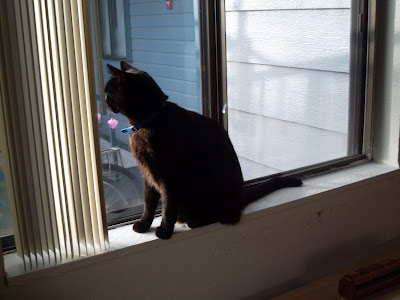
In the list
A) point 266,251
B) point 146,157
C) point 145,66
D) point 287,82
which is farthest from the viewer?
point 287,82

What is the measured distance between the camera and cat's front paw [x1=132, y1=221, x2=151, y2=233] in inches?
44.4

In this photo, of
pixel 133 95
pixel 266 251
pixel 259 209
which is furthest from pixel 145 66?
pixel 266 251

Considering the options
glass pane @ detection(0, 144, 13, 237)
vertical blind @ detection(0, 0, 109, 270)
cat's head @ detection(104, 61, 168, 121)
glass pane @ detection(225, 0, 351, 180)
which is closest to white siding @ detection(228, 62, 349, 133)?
glass pane @ detection(225, 0, 351, 180)

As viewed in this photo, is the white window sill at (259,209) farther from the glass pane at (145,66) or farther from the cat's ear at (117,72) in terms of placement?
the cat's ear at (117,72)

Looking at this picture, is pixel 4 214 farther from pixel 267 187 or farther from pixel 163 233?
pixel 267 187

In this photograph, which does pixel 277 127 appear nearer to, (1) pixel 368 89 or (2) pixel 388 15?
(1) pixel 368 89

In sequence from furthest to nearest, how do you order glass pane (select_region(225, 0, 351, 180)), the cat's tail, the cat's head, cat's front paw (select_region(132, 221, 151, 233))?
glass pane (select_region(225, 0, 351, 180))
the cat's tail
cat's front paw (select_region(132, 221, 151, 233))
the cat's head

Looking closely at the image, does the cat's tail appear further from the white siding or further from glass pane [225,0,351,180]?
the white siding

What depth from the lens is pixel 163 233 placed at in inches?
43.1

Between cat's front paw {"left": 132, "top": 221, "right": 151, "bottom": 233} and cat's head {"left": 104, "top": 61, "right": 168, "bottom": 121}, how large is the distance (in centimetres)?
27

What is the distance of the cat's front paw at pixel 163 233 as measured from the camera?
3.59 ft

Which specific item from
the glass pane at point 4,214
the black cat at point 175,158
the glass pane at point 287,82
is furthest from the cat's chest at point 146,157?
the glass pane at point 287,82

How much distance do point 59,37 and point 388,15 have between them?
114cm

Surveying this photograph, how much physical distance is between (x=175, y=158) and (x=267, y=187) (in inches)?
15.9
